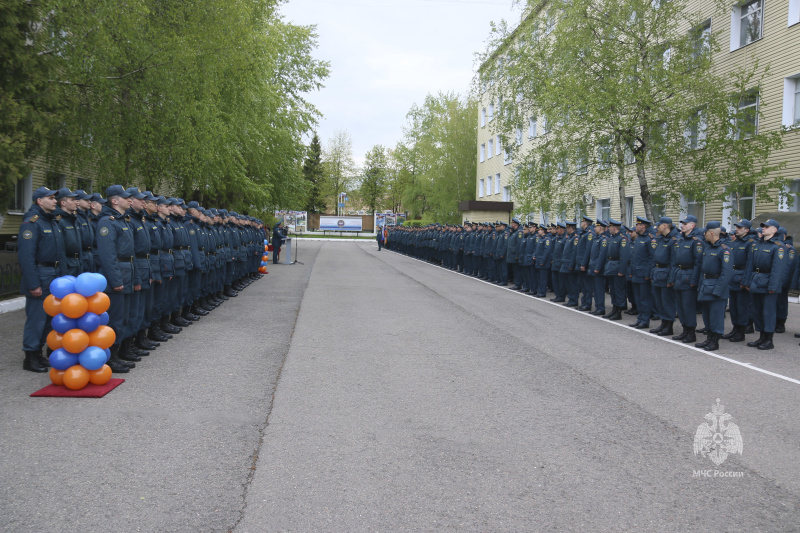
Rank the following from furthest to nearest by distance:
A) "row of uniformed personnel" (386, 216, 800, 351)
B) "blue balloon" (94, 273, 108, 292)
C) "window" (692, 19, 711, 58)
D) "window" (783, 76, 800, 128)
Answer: "window" (692, 19, 711, 58) < "window" (783, 76, 800, 128) < "row of uniformed personnel" (386, 216, 800, 351) < "blue balloon" (94, 273, 108, 292)

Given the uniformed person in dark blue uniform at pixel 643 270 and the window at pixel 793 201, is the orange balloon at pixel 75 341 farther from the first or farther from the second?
the window at pixel 793 201

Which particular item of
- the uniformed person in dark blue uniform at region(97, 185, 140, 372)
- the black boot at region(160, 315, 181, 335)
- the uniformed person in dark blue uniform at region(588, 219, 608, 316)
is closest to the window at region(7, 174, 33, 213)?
the black boot at region(160, 315, 181, 335)

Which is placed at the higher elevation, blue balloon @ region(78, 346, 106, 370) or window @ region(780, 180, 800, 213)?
window @ region(780, 180, 800, 213)

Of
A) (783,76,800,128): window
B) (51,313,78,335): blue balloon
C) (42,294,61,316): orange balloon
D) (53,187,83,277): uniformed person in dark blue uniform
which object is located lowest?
(51,313,78,335): blue balloon

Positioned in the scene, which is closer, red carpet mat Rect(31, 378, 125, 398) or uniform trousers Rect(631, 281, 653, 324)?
red carpet mat Rect(31, 378, 125, 398)

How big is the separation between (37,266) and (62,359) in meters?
1.60

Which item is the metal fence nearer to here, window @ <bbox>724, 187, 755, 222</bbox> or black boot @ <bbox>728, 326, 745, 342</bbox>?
black boot @ <bbox>728, 326, 745, 342</bbox>

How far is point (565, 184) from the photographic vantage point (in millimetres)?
22969

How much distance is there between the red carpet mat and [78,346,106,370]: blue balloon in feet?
0.74

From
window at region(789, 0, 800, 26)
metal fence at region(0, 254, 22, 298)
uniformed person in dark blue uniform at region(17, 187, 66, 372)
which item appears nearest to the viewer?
uniformed person in dark blue uniform at region(17, 187, 66, 372)

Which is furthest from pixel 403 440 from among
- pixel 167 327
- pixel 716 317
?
pixel 716 317

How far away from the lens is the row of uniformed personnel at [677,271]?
9.60 metres

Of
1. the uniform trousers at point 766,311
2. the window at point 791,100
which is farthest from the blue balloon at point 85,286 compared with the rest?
the window at point 791,100

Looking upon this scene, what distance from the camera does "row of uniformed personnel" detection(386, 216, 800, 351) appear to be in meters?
9.60
